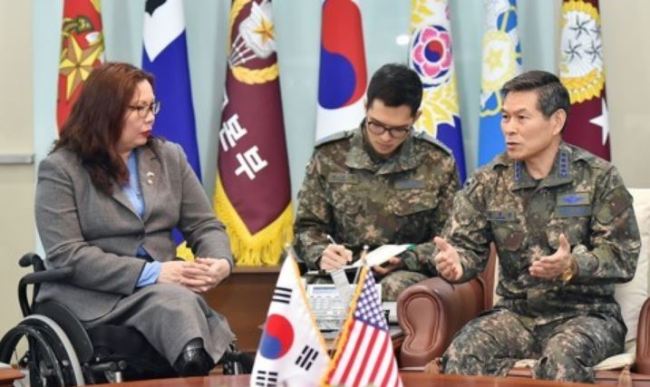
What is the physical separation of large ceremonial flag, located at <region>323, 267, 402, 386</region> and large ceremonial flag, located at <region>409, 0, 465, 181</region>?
125 inches

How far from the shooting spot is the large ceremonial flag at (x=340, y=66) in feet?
18.6

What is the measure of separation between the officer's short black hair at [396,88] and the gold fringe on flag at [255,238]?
4.17 feet

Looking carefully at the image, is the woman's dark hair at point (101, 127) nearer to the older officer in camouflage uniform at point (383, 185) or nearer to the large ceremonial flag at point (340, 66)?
the older officer in camouflage uniform at point (383, 185)

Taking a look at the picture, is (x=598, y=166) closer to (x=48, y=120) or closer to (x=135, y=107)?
(x=135, y=107)

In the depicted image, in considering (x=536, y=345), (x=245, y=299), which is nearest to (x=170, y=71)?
(x=245, y=299)

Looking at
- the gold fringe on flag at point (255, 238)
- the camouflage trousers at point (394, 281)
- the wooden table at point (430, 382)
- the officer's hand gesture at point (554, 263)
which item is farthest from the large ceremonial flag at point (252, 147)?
the wooden table at point (430, 382)

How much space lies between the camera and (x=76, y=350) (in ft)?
12.8

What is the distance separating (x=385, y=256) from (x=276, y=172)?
5.54ft

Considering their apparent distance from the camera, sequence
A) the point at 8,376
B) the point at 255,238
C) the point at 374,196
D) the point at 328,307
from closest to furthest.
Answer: the point at 8,376 < the point at 328,307 < the point at 374,196 < the point at 255,238

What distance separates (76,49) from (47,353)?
2198 millimetres

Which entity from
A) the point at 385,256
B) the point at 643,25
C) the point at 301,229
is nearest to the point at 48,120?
the point at 301,229

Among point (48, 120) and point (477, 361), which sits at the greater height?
point (48, 120)

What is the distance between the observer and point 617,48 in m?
5.85

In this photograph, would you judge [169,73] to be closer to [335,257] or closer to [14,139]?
[14,139]
